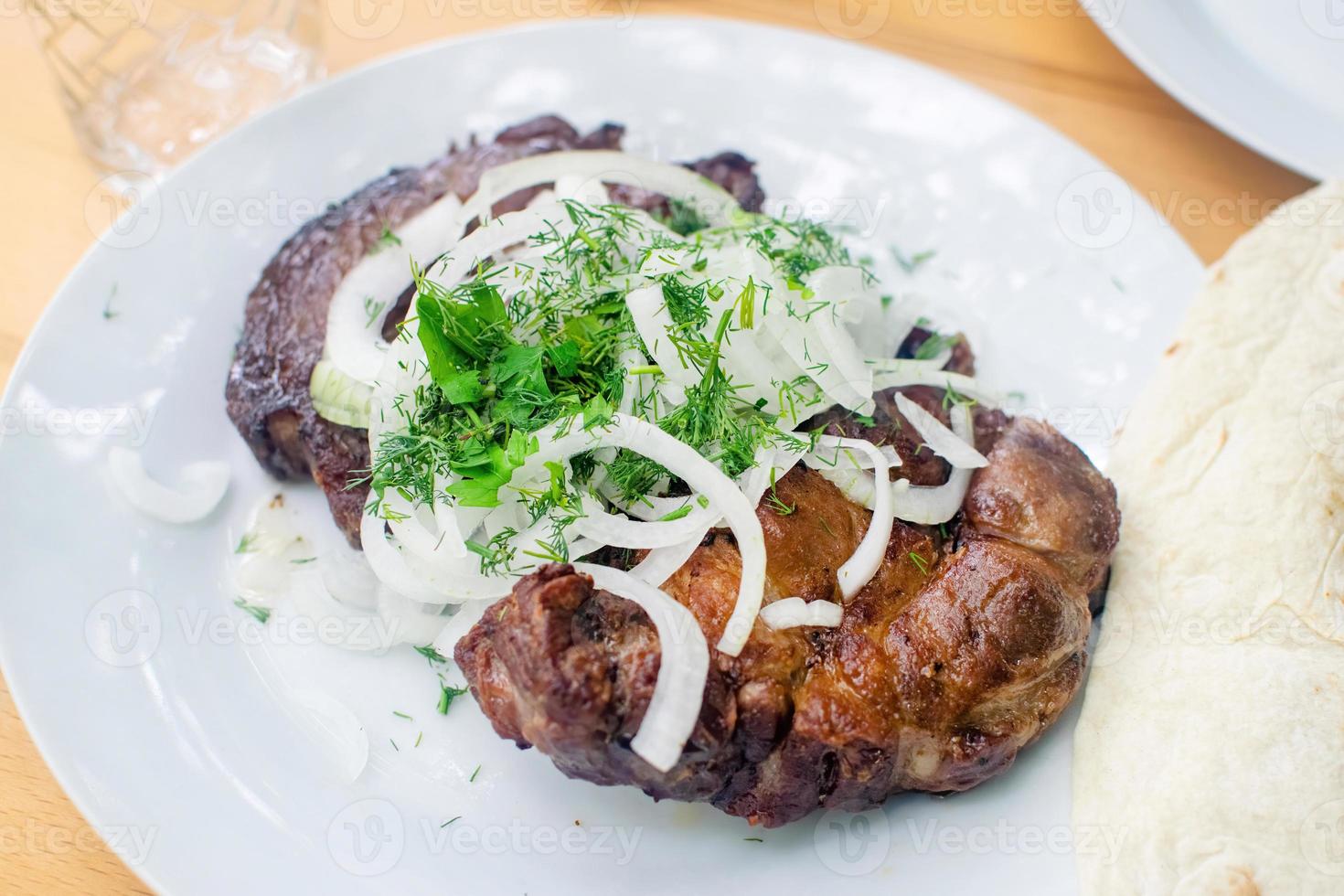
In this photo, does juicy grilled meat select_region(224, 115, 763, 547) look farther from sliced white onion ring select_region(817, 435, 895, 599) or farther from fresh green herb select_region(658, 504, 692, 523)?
sliced white onion ring select_region(817, 435, 895, 599)

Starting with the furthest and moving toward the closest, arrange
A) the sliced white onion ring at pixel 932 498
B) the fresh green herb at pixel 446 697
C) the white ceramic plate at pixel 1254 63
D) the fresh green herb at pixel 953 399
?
the white ceramic plate at pixel 1254 63 < the fresh green herb at pixel 953 399 < the fresh green herb at pixel 446 697 < the sliced white onion ring at pixel 932 498

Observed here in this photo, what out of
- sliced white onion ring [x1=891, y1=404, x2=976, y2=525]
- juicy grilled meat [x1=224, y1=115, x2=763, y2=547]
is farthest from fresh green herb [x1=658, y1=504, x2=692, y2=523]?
juicy grilled meat [x1=224, y1=115, x2=763, y2=547]

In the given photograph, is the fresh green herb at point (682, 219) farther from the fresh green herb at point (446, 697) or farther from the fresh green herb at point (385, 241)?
the fresh green herb at point (446, 697)

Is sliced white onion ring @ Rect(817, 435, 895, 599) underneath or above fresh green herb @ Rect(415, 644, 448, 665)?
above

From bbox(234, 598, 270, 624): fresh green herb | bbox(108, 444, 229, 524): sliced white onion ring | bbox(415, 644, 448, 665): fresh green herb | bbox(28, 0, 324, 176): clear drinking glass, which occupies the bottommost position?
bbox(415, 644, 448, 665): fresh green herb

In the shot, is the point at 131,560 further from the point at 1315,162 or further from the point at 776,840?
the point at 1315,162

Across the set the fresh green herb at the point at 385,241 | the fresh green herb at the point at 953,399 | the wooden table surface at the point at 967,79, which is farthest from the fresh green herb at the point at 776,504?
the wooden table surface at the point at 967,79
